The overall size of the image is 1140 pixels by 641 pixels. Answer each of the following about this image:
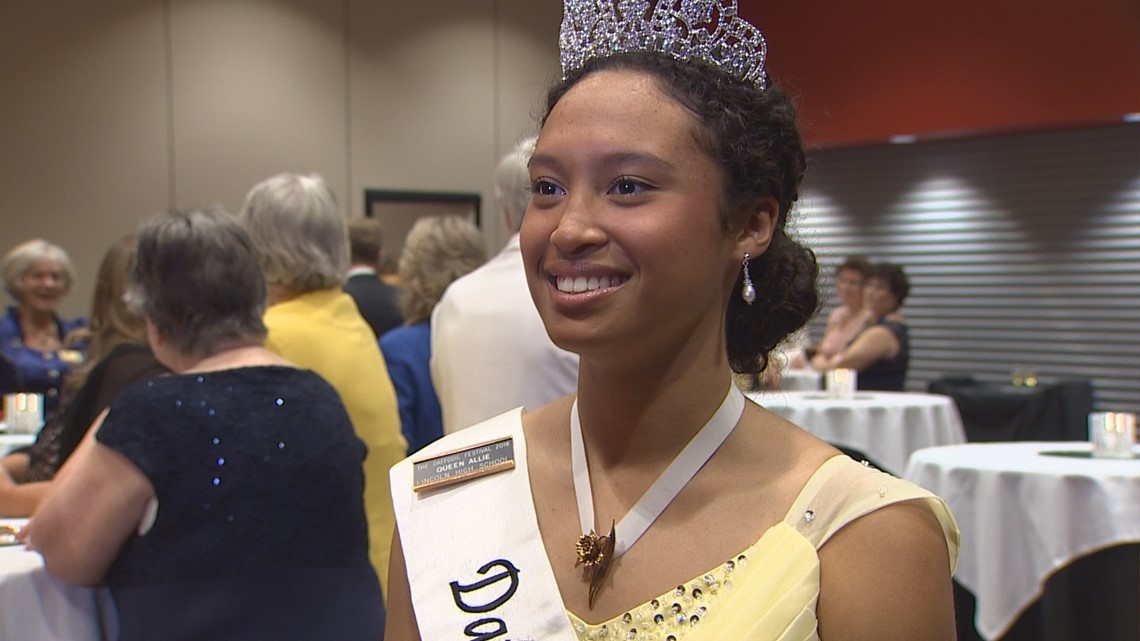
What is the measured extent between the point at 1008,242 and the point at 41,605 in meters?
7.14

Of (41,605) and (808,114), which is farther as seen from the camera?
(808,114)

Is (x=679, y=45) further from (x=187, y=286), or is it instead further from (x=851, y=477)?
(x=187, y=286)

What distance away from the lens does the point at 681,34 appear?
1226 millimetres

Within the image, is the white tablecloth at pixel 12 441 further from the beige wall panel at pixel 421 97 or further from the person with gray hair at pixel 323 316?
the beige wall panel at pixel 421 97

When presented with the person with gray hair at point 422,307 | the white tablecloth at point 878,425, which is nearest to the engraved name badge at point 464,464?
the person with gray hair at point 422,307

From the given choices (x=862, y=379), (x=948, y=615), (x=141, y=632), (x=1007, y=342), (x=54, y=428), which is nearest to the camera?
(x=948, y=615)

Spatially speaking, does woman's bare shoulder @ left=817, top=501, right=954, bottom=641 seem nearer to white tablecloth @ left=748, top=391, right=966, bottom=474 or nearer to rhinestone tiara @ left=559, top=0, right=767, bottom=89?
rhinestone tiara @ left=559, top=0, right=767, bottom=89

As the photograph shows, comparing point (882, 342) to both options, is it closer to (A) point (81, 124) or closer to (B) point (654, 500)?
(A) point (81, 124)

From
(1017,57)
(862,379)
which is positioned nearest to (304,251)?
(862,379)

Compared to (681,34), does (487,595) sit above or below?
below

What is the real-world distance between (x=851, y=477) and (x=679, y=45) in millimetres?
477

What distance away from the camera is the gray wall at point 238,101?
6520 millimetres

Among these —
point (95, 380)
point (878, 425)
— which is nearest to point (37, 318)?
point (95, 380)

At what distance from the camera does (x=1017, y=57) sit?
7.26m
